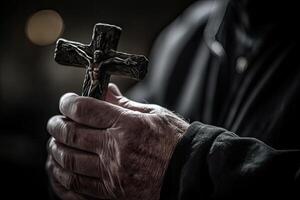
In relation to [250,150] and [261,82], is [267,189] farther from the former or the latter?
[261,82]

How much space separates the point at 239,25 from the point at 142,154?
0.60 meters

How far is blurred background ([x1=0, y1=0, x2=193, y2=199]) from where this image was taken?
2.94 metres

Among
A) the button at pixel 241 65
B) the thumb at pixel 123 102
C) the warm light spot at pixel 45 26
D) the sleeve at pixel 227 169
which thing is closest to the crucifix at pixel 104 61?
the thumb at pixel 123 102

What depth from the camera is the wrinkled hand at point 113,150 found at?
2.37ft

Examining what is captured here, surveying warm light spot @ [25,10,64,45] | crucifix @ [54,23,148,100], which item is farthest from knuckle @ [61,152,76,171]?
warm light spot @ [25,10,64,45]

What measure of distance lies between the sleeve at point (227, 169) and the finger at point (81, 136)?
0.11 meters

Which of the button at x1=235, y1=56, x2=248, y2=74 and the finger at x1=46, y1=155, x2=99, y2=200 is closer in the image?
the finger at x1=46, y1=155, x2=99, y2=200

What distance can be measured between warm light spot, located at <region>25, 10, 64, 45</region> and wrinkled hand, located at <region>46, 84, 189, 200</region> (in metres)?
2.60

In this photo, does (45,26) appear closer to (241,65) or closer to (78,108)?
(241,65)

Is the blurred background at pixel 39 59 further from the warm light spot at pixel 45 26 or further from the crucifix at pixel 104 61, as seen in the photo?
the crucifix at pixel 104 61

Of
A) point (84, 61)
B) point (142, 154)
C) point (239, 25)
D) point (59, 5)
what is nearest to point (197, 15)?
point (239, 25)

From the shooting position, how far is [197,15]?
4.53 feet

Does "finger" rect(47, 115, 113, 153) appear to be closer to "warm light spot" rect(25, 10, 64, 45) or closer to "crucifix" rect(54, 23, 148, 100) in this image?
"crucifix" rect(54, 23, 148, 100)

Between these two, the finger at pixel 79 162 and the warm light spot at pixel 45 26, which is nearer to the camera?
the finger at pixel 79 162
